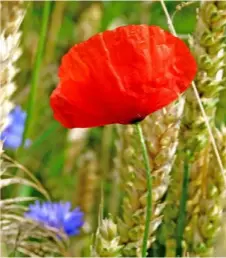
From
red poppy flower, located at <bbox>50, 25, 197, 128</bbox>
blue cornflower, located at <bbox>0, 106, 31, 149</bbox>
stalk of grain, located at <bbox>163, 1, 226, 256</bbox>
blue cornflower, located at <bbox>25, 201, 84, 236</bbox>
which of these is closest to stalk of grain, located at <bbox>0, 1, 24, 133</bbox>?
red poppy flower, located at <bbox>50, 25, 197, 128</bbox>

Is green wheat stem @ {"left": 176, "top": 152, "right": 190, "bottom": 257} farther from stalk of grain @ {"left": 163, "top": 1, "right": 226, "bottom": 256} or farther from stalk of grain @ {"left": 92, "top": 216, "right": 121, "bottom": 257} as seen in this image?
stalk of grain @ {"left": 92, "top": 216, "right": 121, "bottom": 257}

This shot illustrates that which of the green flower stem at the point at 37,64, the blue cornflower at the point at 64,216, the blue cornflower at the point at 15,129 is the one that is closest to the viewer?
the green flower stem at the point at 37,64

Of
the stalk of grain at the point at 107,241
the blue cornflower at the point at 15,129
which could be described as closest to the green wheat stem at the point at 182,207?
the stalk of grain at the point at 107,241

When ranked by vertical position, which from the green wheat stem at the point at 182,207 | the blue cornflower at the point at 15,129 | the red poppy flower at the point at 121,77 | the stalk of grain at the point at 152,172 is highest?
the red poppy flower at the point at 121,77

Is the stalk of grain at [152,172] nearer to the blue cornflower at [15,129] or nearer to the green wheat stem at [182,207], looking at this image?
the green wheat stem at [182,207]

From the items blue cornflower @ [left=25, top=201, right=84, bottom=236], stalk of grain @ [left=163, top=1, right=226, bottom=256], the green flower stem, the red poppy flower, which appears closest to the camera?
the red poppy flower

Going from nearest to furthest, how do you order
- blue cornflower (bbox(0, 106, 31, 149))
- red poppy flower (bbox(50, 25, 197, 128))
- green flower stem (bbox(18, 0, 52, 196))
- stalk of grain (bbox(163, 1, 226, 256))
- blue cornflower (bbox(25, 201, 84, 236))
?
red poppy flower (bbox(50, 25, 197, 128)) → stalk of grain (bbox(163, 1, 226, 256)) → green flower stem (bbox(18, 0, 52, 196)) → blue cornflower (bbox(25, 201, 84, 236)) → blue cornflower (bbox(0, 106, 31, 149))
